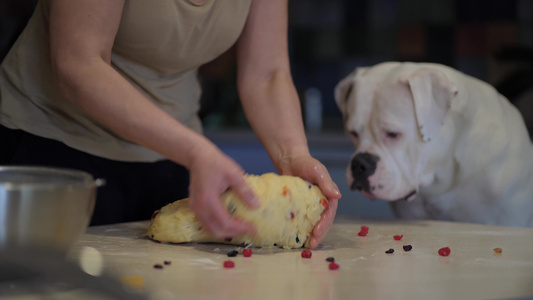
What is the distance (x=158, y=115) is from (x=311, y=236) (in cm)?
31

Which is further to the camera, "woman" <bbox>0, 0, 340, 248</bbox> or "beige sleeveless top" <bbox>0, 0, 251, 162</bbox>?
"beige sleeveless top" <bbox>0, 0, 251, 162</bbox>

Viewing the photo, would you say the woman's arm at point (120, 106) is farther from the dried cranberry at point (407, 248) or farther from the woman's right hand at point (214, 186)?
the dried cranberry at point (407, 248)

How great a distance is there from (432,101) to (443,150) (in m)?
0.12

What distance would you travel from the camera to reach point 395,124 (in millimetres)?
1605

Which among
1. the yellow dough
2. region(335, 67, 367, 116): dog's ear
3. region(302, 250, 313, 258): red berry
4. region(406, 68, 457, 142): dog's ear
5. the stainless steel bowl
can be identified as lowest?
the stainless steel bowl

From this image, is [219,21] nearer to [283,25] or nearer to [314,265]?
[283,25]

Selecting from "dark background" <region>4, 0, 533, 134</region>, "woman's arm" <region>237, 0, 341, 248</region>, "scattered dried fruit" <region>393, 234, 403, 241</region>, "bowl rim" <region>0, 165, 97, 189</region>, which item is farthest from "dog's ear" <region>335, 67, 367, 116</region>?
"dark background" <region>4, 0, 533, 134</region>

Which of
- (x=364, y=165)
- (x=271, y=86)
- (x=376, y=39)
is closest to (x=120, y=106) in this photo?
(x=271, y=86)

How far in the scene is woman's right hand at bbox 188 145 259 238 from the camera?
90 centimetres

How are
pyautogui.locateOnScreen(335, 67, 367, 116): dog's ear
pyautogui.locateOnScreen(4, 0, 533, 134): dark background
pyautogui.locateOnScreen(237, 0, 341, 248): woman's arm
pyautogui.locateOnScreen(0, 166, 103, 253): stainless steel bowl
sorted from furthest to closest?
pyautogui.locateOnScreen(4, 0, 533, 134): dark background, pyautogui.locateOnScreen(335, 67, 367, 116): dog's ear, pyautogui.locateOnScreen(237, 0, 341, 248): woman's arm, pyautogui.locateOnScreen(0, 166, 103, 253): stainless steel bowl

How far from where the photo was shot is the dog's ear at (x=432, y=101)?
5.06ft

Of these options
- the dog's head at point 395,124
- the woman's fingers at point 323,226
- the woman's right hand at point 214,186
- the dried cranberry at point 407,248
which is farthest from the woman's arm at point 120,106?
the dog's head at point 395,124

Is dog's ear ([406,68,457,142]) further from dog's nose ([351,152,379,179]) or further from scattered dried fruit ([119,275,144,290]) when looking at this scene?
scattered dried fruit ([119,275,144,290])

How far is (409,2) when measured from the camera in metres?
3.88
